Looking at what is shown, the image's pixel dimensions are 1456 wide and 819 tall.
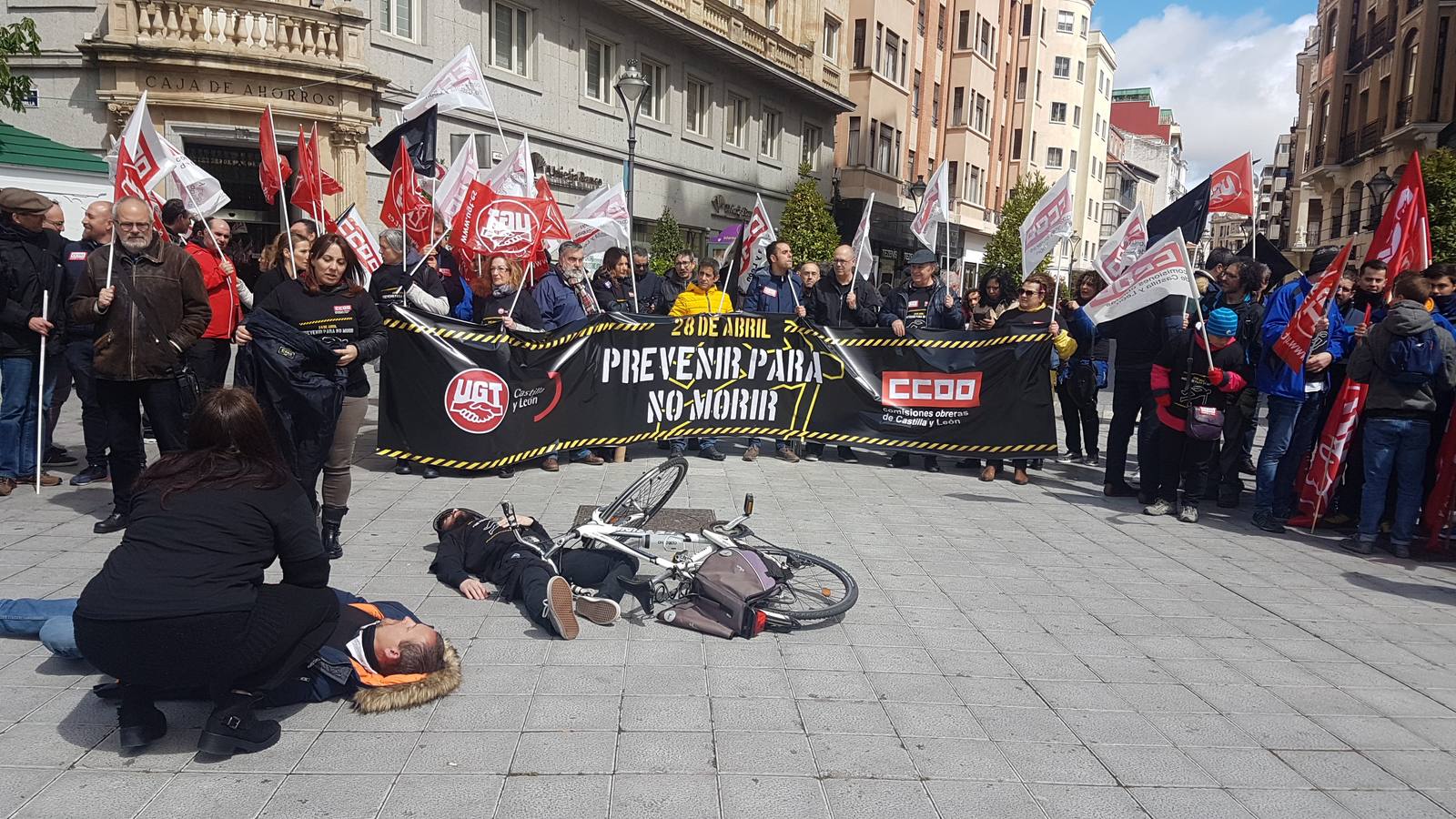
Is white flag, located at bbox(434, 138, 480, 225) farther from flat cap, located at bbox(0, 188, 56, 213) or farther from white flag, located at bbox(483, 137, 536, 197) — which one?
flat cap, located at bbox(0, 188, 56, 213)

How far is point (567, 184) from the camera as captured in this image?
74.8 feet

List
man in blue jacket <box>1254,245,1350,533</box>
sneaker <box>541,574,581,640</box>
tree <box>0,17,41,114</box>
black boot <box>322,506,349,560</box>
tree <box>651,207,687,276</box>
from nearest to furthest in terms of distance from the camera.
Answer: sneaker <box>541,574,581,640</box> → black boot <box>322,506,349,560</box> → man in blue jacket <box>1254,245,1350,533</box> → tree <box>0,17,41,114</box> → tree <box>651,207,687,276</box>

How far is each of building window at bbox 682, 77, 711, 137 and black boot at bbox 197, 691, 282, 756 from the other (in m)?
25.5

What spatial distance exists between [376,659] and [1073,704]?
2982mm

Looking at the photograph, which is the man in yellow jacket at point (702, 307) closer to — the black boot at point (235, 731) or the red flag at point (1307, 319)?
the red flag at point (1307, 319)

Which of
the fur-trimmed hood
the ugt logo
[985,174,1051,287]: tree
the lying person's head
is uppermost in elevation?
[985,174,1051,287]: tree

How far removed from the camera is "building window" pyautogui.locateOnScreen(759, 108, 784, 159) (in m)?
31.4

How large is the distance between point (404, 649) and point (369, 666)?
162 mm

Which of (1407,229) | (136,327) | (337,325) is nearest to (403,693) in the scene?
(337,325)

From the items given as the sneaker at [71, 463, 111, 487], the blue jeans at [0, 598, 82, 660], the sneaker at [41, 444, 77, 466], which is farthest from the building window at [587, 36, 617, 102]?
the blue jeans at [0, 598, 82, 660]

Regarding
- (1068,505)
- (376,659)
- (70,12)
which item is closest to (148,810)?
(376,659)

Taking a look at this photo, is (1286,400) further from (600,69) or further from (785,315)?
(600,69)

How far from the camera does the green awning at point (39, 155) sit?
1179cm

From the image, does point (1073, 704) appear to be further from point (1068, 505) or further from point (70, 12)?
point (70, 12)
